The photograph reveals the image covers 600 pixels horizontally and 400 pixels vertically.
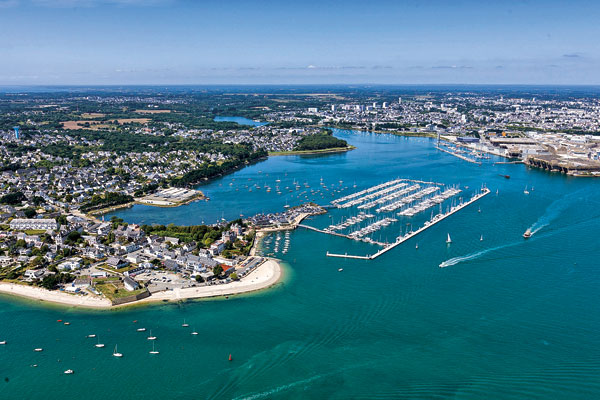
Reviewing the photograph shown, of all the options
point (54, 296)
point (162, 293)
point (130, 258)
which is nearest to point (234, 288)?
point (162, 293)

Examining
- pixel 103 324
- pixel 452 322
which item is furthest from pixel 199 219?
pixel 452 322

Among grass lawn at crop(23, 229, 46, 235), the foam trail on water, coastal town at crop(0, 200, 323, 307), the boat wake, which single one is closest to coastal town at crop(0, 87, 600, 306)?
coastal town at crop(0, 200, 323, 307)

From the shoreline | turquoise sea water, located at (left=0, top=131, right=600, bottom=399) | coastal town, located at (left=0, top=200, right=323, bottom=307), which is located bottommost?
turquoise sea water, located at (left=0, top=131, right=600, bottom=399)

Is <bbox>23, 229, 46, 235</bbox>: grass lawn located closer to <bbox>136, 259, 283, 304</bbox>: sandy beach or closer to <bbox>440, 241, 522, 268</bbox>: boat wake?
<bbox>136, 259, 283, 304</bbox>: sandy beach

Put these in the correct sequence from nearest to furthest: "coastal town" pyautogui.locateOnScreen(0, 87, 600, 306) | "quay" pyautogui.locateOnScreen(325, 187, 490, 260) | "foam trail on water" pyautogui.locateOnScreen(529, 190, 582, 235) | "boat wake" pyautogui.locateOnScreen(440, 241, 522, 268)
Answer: "coastal town" pyautogui.locateOnScreen(0, 87, 600, 306) < "boat wake" pyautogui.locateOnScreen(440, 241, 522, 268) < "quay" pyautogui.locateOnScreen(325, 187, 490, 260) < "foam trail on water" pyautogui.locateOnScreen(529, 190, 582, 235)

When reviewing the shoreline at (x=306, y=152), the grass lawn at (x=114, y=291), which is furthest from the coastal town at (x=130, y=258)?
the shoreline at (x=306, y=152)

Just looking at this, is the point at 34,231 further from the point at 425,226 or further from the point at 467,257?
the point at 467,257
